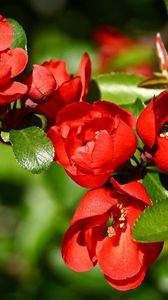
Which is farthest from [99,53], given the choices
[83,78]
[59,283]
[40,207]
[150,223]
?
[150,223]

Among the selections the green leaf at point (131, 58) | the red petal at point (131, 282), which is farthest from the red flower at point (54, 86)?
the green leaf at point (131, 58)

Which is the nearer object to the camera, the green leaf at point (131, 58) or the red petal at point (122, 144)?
the red petal at point (122, 144)

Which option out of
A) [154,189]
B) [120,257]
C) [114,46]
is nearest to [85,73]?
[154,189]

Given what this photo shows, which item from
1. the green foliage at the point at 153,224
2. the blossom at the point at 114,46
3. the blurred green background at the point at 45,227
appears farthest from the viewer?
the blossom at the point at 114,46

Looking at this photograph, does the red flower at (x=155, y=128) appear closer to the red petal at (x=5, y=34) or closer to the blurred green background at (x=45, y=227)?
the red petal at (x=5, y=34)

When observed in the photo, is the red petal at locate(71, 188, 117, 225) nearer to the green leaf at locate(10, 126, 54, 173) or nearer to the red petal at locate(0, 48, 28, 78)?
the green leaf at locate(10, 126, 54, 173)

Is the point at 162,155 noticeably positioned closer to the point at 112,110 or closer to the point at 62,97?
the point at 112,110

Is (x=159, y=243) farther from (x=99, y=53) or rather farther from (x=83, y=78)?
(x=99, y=53)
